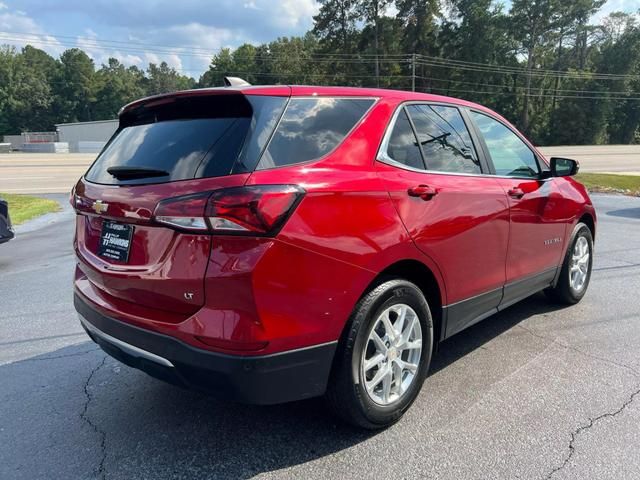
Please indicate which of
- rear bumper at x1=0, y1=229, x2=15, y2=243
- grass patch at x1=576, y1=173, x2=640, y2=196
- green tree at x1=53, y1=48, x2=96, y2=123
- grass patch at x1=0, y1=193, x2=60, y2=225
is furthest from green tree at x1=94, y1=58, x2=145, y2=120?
rear bumper at x1=0, y1=229, x2=15, y2=243

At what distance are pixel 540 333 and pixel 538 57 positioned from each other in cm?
7726

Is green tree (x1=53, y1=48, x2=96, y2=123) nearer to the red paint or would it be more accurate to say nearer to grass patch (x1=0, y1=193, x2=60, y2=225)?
grass patch (x1=0, y1=193, x2=60, y2=225)

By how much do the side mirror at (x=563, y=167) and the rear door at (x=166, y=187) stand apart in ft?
9.34

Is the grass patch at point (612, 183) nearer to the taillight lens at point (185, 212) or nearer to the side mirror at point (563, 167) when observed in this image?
the side mirror at point (563, 167)

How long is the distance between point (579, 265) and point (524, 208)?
1.57 metres

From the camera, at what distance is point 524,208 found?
3.80 meters

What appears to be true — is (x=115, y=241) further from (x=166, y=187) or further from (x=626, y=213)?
(x=626, y=213)

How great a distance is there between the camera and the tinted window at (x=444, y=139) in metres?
3.12

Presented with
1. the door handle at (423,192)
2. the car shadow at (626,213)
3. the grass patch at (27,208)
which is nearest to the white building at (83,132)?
the grass patch at (27,208)

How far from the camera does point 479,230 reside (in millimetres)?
3301

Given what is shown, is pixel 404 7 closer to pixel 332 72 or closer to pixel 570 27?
pixel 332 72

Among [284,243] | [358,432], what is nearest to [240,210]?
[284,243]

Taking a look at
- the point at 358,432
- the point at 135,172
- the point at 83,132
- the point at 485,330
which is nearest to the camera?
the point at 135,172

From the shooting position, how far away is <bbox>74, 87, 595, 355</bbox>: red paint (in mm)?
2180
